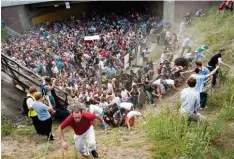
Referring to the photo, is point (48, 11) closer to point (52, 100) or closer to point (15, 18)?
point (15, 18)

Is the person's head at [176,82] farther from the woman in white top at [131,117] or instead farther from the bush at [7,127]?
the bush at [7,127]

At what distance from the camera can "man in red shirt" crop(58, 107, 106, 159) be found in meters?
5.69

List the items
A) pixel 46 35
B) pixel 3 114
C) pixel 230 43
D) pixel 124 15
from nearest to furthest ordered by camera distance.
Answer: pixel 3 114 → pixel 230 43 → pixel 46 35 → pixel 124 15

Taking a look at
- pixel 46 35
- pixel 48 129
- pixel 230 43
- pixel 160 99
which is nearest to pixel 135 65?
pixel 230 43

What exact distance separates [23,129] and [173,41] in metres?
11.1

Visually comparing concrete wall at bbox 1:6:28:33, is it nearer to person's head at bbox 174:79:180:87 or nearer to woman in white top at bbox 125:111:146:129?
person's head at bbox 174:79:180:87

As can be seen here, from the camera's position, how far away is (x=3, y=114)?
33.0 feet

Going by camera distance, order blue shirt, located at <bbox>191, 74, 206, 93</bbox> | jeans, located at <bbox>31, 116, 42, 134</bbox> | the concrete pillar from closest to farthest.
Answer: jeans, located at <bbox>31, 116, 42, 134</bbox>, blue shirt, located at <bbox>191, 74, 206, 93</bbox>, the concrete pillar

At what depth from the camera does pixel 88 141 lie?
6113mm

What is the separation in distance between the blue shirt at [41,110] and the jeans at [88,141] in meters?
1.52

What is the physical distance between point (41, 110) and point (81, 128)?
6.01ft

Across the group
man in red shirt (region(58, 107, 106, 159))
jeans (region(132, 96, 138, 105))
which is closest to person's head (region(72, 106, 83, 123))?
man in red shirt (region(58, 107, 106, 159))

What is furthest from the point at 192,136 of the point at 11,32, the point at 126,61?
the point at 11,32

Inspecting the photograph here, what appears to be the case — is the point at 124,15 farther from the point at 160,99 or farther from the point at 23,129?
the point at 23,129
